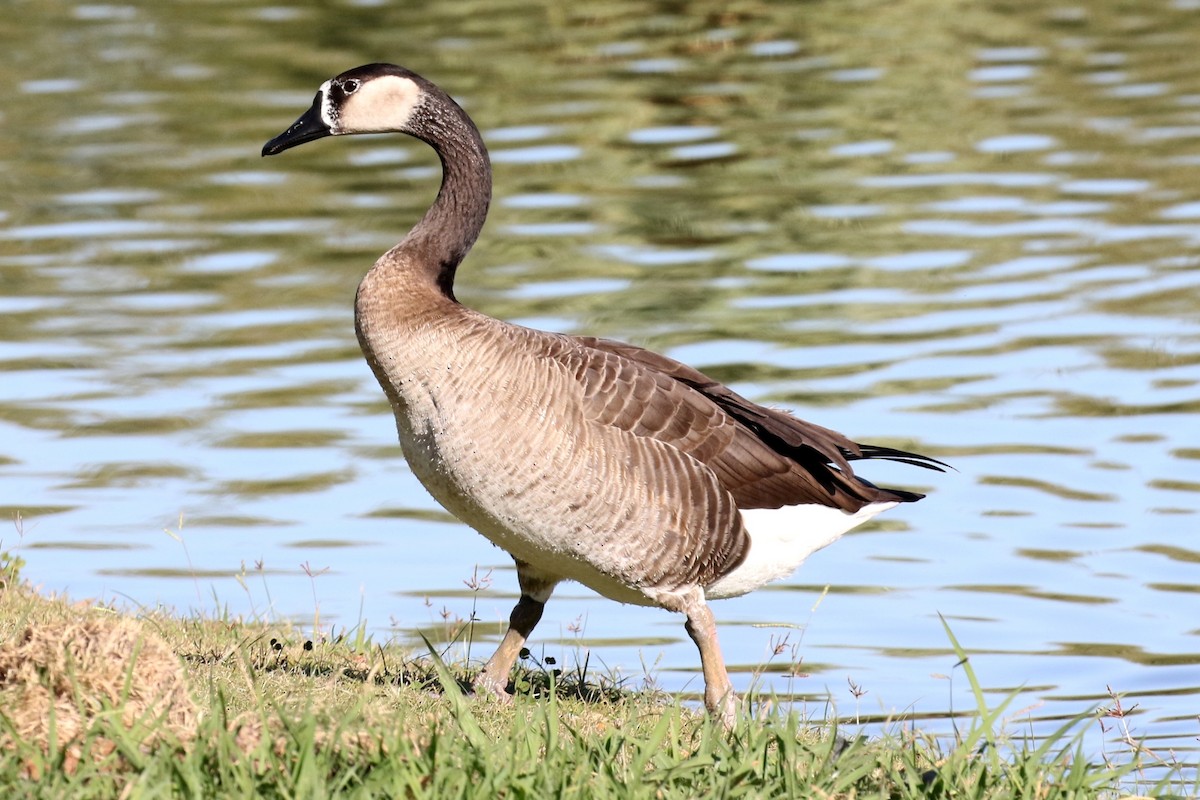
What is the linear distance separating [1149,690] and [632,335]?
5.78 metres

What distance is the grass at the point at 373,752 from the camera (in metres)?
4.77

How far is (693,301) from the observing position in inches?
566

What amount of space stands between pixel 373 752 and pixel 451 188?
3143mm

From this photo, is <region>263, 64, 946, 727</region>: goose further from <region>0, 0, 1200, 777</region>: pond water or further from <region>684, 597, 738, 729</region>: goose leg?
<region>0, 0, 1200, 777</region>: pond water

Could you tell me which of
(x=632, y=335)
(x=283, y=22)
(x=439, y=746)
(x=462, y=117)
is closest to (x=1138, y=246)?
(x=632, y=335)

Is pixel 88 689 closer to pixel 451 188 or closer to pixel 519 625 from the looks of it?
pixel 519 625

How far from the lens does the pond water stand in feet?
31.2

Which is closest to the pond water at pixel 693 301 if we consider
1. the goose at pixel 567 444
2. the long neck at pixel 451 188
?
the goose at pixel 567 444

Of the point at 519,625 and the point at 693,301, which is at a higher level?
the point at 693,301

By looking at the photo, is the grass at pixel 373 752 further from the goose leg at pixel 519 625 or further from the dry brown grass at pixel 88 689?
the goose leg at pixel 519 625

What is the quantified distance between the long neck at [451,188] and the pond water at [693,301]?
6.31ft

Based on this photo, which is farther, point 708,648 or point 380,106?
point 380,106

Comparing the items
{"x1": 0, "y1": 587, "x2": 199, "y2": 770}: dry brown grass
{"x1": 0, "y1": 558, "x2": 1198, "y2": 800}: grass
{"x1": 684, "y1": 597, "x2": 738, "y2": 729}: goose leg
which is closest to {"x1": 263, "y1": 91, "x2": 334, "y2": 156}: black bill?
{"x1": 684, "y1": 597, "x2": 738, "y2": 729}: goose leg

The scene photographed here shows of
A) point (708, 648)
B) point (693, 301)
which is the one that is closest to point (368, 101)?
point (708, 648)
